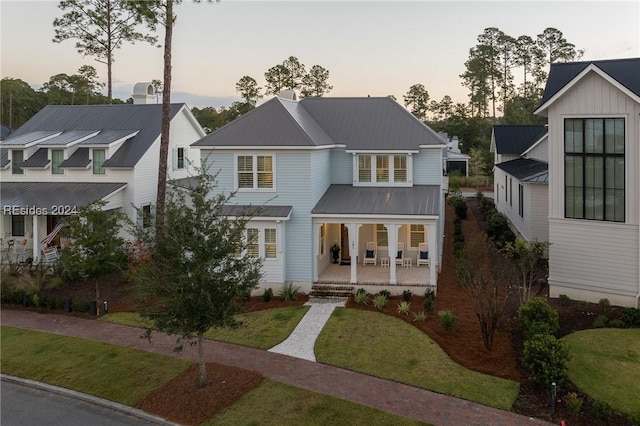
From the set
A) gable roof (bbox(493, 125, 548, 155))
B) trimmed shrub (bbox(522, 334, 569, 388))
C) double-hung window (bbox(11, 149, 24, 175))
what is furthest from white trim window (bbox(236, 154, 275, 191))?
gable roof (bbox(493, 125, 548, 155))

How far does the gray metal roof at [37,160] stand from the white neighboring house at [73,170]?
54 mm

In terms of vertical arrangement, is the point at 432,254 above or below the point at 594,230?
below

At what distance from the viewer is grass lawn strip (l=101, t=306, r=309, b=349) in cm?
1559

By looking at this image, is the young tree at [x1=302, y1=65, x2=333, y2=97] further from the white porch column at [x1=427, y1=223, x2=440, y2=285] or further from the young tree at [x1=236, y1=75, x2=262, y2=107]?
the white porch column at [x1=427, y1=223, x2=440, y2=285]

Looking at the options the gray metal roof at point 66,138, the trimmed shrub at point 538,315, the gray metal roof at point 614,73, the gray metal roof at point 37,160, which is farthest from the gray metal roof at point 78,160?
the trimmed shrub at point 538,315

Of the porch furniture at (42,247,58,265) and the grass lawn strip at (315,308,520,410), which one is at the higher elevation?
the porch furniture at (42,247,58,265)

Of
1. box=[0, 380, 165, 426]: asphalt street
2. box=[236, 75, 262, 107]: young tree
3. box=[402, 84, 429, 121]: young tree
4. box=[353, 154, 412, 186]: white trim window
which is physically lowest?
box=[0, 380, 165, 426]: asphalt street

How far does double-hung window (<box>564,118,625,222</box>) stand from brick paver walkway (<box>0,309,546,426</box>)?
31.6 ft

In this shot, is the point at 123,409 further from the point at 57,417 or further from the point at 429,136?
the point at 429,136

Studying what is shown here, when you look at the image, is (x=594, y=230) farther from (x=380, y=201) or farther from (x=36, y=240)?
(x=36, y=240)

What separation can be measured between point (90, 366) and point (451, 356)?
10.2 meters

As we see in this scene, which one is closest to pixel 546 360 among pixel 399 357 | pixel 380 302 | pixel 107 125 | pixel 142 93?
pixel 399 357

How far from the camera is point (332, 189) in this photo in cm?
2278

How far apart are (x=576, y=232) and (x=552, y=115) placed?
4.34m
